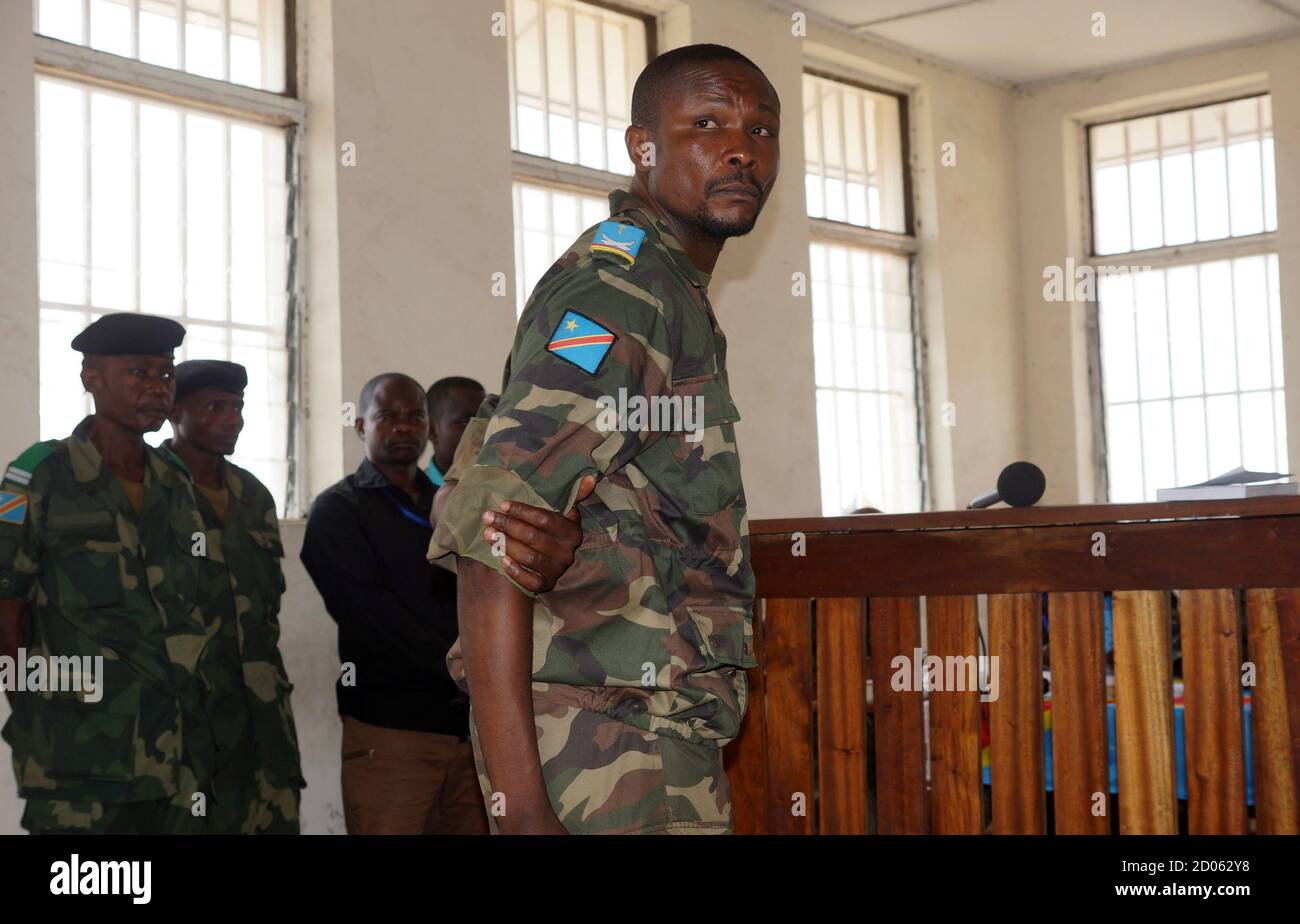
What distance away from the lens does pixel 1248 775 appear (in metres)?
2.12

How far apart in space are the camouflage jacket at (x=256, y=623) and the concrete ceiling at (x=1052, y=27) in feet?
12.2

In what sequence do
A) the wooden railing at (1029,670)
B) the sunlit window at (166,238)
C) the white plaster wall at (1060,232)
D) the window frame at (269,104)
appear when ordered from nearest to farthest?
the wooden railing at (1029,670) < the sunlit window at (166,238) < the window frame at (269,104) < the white plaster wall at (1060,232)

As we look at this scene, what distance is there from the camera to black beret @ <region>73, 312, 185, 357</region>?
3.08 meters

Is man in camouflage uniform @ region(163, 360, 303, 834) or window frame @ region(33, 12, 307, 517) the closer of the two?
man in camouflage uniform @ region(163, 360, 303, 834)

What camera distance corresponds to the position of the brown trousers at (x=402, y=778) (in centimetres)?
333

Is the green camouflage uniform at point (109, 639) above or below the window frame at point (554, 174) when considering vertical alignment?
below

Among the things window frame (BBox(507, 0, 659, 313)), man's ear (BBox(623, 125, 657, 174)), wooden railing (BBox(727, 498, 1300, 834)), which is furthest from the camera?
window frame (BBox(507, 0, 659, 313))

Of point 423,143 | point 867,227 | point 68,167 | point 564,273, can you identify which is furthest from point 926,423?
point 564,273

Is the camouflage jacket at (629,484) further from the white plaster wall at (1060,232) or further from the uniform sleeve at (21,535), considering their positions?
the white plaster wall at (1060,232)

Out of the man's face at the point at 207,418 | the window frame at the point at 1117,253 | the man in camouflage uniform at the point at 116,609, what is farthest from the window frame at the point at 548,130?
the window frame at the point at 1117,253

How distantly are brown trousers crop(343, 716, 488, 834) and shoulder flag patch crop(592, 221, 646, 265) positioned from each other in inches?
84.0

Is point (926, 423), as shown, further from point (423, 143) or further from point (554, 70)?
point (423, 143)

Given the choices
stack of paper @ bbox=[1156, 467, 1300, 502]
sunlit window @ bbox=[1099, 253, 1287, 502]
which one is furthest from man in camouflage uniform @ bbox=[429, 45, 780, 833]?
sunlit window @ bbox=[1099, 253, 1287, 502]

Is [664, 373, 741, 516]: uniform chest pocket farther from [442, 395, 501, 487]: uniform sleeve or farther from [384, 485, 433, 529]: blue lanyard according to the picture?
[384, 485, 433, 529]: blue lanyard
